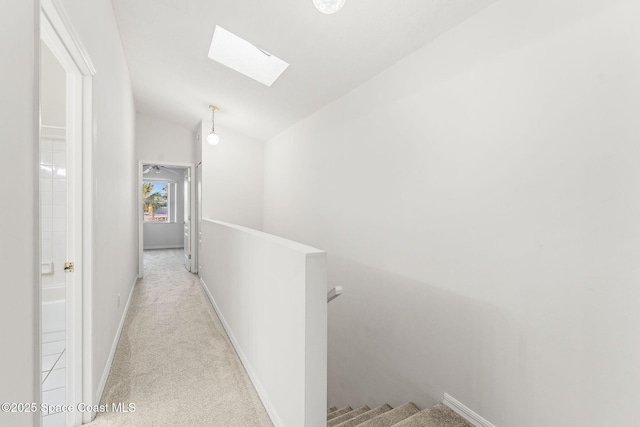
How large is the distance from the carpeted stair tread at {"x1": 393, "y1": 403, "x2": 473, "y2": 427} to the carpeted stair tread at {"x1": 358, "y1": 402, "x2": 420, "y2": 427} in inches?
7.5

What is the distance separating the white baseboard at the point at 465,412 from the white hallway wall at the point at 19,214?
205cm

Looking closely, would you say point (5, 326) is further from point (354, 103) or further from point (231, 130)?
point (231, 130)

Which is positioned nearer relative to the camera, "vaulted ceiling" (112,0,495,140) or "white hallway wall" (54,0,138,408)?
"white hallway wall" (54,0,138,408)

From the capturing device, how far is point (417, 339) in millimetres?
2162

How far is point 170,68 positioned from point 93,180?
7.33 ft

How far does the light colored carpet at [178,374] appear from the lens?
5.93ft

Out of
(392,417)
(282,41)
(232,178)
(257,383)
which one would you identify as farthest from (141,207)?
(392,417)

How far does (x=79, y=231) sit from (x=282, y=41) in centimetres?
196

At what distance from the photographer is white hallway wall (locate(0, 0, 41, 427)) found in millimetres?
789

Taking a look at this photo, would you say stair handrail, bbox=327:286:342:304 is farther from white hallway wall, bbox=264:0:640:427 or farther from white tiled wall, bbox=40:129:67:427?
white tiled wall, bbox=40:129:67:427

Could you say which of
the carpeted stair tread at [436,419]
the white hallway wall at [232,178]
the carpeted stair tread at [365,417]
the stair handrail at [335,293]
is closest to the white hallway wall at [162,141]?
the white hallway wall at [232,178]

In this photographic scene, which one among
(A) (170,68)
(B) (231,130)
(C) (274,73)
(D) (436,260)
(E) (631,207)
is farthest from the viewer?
(B) (231,130)

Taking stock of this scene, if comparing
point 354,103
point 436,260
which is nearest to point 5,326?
point 436,260

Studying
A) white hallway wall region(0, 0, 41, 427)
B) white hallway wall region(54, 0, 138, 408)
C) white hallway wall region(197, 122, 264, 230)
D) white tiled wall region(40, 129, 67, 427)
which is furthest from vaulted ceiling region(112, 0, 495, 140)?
white hallway wall region(0, 0, 41, 427)
